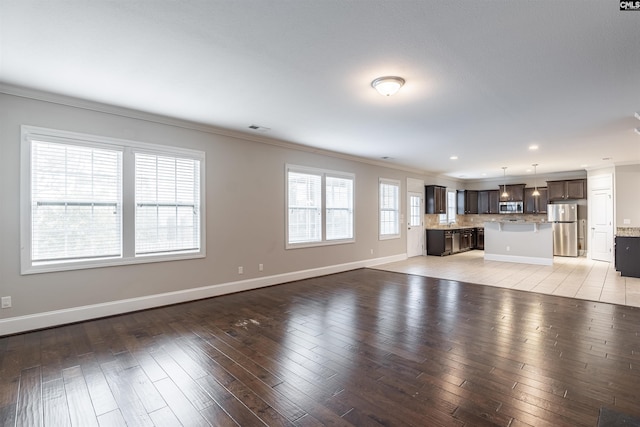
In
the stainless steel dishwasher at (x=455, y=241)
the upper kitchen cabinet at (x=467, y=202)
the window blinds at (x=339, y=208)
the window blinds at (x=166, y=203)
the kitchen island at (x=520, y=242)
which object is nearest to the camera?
the window blinds at (x=166, y=203)

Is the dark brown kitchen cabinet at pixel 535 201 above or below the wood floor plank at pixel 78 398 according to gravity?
above

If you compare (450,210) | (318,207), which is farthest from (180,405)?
(450,210)

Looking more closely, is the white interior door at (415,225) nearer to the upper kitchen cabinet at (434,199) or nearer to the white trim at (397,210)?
the upper kitchen cabinet at (434,199)

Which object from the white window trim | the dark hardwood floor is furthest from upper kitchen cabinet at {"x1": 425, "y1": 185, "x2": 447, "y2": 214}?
the white window trim

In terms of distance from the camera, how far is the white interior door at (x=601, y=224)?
26.4 feet

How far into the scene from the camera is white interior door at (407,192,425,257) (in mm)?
9202

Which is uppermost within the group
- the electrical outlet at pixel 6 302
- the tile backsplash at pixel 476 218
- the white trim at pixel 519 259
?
the tile backsplash at pixel 476 218

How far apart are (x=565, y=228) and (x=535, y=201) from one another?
1224 mm

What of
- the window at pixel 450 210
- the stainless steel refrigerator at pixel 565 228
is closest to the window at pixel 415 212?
the window at pixel 450 210

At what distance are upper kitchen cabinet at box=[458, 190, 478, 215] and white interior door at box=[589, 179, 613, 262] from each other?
11.4ft

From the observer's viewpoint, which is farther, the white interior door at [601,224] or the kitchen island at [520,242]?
the white interior door at [601,224]

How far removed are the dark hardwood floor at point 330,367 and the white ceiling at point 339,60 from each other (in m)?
2.62

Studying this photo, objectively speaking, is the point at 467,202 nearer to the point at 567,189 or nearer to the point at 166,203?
the point at 567,189

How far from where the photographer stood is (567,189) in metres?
9.58
